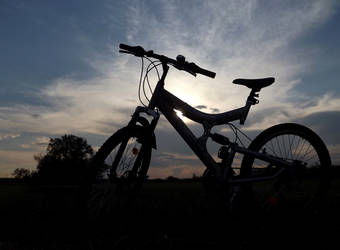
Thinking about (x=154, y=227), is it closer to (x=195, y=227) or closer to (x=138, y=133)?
(x=195, y=227)

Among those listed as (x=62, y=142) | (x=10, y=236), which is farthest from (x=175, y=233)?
(x=62, y=142)

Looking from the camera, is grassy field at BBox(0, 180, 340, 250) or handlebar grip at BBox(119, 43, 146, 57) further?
handlebar grip at BBox(119, 43, 146, 57)

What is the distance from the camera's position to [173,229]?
130 inches

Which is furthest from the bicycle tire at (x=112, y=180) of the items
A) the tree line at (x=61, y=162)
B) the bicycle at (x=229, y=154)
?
the tree line at (x=61, y=162)

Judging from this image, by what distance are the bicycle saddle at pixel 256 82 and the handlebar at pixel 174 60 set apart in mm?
545

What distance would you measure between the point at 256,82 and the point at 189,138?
132 centimetres

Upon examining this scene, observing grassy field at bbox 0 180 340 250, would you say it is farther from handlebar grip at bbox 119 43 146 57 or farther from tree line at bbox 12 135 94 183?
tree line at bbox 12 135 94 183

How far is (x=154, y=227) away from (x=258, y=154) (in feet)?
5.81

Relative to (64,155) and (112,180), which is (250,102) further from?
(64,155)

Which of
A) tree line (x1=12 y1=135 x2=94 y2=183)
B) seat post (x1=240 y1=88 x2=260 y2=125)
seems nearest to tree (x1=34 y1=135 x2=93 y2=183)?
tree line (x1=12 y1=135 x2=94 y2=183)

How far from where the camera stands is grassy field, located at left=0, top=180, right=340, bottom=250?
275cm

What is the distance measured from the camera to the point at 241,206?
12.9 feet

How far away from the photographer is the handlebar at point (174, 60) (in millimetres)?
3693

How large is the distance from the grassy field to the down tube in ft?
1.90
